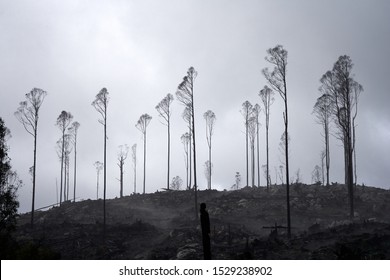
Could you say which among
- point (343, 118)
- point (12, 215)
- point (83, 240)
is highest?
point (343, 118)

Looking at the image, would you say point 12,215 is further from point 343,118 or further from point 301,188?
point 301,188

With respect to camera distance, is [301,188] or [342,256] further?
[301,188]

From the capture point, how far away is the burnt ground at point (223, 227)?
21594 mm

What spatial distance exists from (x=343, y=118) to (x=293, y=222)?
10339 mm

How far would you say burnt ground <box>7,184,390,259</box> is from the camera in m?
21.6

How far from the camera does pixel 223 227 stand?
31.5m

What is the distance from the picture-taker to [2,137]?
23016 millimetres

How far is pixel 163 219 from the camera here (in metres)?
40.2
